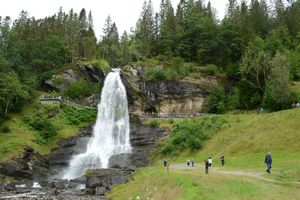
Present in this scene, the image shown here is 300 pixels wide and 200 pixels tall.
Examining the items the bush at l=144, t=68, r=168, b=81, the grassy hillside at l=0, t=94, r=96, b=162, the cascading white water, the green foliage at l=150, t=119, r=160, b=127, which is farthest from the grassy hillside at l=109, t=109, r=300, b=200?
the grassy hillside at l=0, t=94, r=96, b=162

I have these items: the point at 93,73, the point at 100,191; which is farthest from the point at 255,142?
the point at 93,73

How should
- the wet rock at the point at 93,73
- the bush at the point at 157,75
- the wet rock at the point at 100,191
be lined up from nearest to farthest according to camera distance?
the wet rock at the point at 100,191
the bush at the point at 157,75
the wet rock at the point at 93,73

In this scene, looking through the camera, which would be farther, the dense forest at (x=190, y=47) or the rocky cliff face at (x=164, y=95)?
the rocky cliff face at (x=164, y=95)

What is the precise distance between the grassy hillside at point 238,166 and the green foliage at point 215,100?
29.6 feet

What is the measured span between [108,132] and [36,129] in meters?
11.0

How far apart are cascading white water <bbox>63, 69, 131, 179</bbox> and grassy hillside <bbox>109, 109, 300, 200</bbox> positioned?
295 inches

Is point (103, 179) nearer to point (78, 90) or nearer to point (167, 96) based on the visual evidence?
point (167, 96)

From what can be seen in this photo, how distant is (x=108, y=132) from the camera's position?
59.2m

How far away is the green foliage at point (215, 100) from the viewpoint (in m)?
63.3

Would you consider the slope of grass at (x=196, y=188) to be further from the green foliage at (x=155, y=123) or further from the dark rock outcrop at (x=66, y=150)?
the green foliage at (x=155, y=123)

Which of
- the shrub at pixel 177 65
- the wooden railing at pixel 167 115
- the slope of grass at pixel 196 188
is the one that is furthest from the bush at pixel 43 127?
the slope of grass at pixel 196 188

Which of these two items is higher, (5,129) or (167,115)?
(167,115)

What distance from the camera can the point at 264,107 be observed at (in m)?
58.9

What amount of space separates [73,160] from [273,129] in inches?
1047
